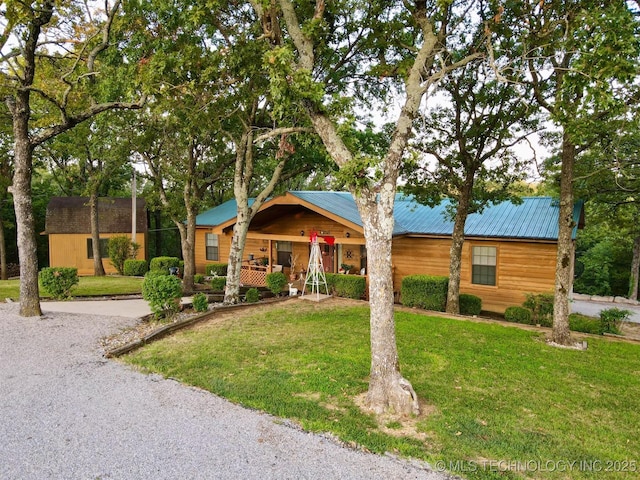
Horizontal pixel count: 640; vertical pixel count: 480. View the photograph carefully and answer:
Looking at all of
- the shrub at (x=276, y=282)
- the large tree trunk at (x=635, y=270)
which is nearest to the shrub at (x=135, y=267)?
the shrub at (x=276, y=282)

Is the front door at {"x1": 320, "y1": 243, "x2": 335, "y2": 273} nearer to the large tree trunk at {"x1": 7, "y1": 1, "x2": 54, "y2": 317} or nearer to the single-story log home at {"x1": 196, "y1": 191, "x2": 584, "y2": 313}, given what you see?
the single-story log home at {"x1": 196, "y1": 191, "x2": 584, "y2": 313}

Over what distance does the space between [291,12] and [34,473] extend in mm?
7443

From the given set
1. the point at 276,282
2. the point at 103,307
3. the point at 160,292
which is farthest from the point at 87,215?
the point at 160,292

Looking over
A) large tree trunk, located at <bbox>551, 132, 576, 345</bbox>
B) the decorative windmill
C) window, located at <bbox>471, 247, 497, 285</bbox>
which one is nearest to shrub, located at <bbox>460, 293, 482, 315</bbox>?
window, located at <bbox>471, 247, 497, 285</bbox>

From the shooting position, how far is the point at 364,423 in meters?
5.36

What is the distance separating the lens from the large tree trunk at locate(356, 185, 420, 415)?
19.3ft

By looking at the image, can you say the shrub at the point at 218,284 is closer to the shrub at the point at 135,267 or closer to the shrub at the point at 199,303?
the shrub at the point at 199,303

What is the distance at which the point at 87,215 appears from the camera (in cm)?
2331

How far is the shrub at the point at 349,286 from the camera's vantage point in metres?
14.7

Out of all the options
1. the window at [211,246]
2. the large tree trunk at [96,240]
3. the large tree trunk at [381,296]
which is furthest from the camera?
the window at [211,246]

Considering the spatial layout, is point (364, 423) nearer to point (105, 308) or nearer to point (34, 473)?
point (34, 473)

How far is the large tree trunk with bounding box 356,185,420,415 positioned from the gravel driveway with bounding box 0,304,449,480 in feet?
4.34

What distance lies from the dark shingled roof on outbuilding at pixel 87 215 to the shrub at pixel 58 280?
1062 centimetres

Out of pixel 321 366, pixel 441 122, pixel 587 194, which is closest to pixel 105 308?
pixel 321 366
